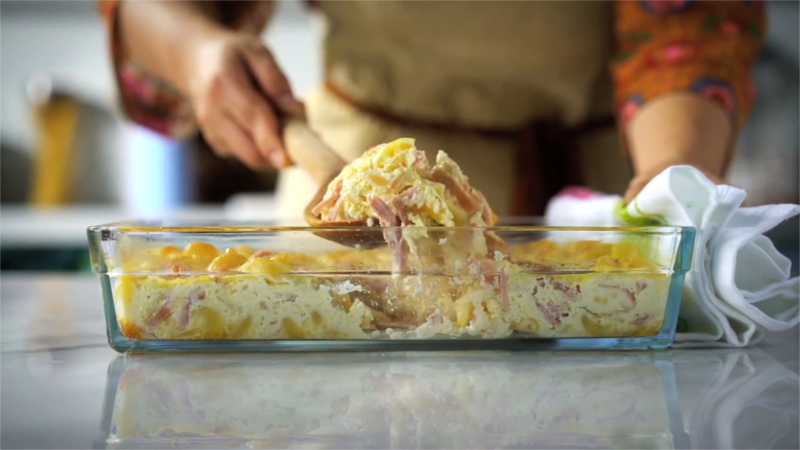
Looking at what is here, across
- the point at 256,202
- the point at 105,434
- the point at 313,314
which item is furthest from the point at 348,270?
the point at 256,202

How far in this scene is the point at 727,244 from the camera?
0.39 m

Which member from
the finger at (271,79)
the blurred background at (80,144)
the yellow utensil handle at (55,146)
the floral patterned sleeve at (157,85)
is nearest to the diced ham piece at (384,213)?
the finger at (271,79)

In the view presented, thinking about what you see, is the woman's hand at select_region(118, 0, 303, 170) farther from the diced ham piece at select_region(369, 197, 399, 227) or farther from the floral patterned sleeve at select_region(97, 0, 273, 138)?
the diced ham piece at select_region(369, 197, 399, 227)

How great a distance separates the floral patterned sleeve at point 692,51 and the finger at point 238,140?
36 centimetres

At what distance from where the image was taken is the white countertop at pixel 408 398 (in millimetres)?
239

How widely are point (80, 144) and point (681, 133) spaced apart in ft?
5.55

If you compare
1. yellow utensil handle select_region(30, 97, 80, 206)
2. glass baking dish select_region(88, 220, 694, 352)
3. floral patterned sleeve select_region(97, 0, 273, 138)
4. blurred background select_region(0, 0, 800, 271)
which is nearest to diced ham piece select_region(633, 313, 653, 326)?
glass baking dish select_region(88, 220, 694, 352)

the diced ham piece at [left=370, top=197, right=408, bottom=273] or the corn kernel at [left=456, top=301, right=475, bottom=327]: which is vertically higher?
the diced ham piece at [left=370, top=197, right=408, bottom=273]

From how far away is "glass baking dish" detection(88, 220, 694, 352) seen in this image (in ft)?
1.16

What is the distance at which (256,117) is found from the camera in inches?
22.4

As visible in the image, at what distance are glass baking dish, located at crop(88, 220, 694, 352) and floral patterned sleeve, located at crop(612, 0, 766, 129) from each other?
0.36m

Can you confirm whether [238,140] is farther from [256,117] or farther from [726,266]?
[726,266]

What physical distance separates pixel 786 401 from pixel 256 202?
1.22 meters

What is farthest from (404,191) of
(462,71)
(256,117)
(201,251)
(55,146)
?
(55,146)
